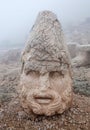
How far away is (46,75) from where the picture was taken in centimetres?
784

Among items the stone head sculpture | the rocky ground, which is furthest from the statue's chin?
the rocky ground

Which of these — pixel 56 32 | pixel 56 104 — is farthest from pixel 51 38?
pixel 56 104

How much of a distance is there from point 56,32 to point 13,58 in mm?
15766

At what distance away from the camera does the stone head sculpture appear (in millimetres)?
7781

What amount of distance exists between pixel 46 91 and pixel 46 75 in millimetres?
345

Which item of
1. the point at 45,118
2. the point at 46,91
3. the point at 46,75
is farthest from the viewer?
the point at 45,118

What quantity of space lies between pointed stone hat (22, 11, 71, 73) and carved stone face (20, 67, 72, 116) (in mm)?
141

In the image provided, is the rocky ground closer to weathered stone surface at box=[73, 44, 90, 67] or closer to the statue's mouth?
the statue's mouth

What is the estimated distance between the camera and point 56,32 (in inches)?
324

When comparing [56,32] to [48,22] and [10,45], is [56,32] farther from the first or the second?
[10,45]

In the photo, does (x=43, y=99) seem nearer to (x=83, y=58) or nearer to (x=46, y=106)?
(x=46, y=106)

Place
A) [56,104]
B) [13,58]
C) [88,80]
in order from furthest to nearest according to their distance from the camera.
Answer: [13,58], [88,80], [56,104]

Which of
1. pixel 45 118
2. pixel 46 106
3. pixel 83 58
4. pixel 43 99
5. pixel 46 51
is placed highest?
pixel 46 51

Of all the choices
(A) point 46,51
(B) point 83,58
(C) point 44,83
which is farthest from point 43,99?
(B) point 83,58
